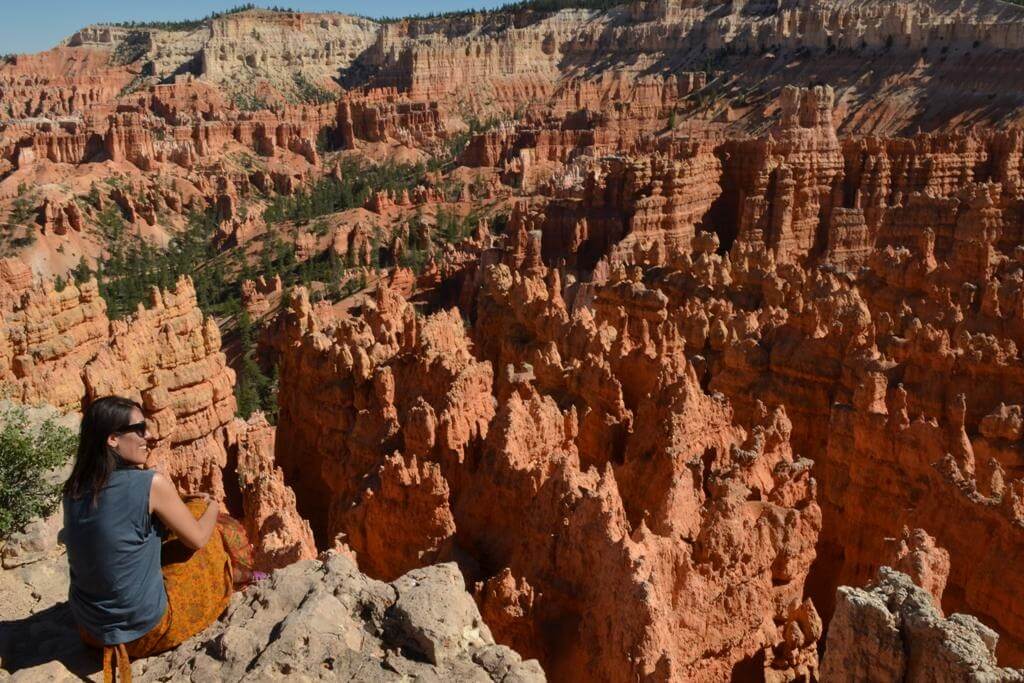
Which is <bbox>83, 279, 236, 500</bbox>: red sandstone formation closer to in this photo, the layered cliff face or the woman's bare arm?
the layered cliff face

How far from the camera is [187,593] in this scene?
202 inches

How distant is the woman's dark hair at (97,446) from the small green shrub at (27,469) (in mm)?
3129

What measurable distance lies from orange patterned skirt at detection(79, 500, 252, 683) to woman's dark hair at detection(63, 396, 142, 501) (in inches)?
29.7

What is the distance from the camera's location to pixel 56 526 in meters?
7.21

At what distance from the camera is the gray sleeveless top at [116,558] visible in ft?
15.0

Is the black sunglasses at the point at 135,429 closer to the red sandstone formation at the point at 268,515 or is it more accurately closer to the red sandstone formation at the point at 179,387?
the red sandstone formation at the point at 268,515

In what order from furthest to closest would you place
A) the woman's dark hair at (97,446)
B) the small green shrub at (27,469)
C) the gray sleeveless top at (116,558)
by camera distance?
the small green shrub at (27,469) < the gray sleeveless top at (116,558) < the woman's dark hair at (97,446)


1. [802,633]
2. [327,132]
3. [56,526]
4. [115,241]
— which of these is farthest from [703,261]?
[327,132]

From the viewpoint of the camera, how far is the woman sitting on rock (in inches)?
179

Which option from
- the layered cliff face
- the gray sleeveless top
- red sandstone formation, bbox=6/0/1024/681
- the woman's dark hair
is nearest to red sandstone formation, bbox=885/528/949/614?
red sandstone formation, bbox=6/0/1024/681

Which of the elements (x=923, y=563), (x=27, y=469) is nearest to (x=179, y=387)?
(x=27, y=469)

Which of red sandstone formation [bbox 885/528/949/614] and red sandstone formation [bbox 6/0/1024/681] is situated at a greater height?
Result: red sandstone formation [bbox 885/528/949/614]

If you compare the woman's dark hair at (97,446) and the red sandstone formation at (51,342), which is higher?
the woman's dark hair at (97,446)

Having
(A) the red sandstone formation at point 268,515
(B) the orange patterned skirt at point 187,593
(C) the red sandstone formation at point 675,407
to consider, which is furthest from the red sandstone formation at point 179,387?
(B) the orange patterned skirt at point 187,593
